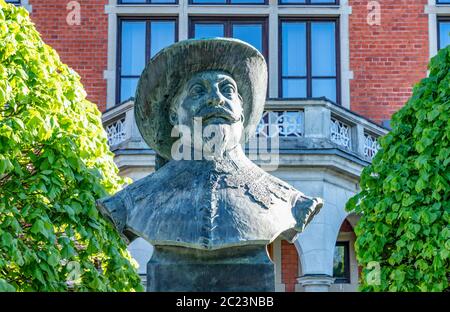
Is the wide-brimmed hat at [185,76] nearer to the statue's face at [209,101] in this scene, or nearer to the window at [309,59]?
the statue's face at [209,101]

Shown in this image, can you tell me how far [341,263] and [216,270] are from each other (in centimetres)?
1232

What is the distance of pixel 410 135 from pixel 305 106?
16.8ft

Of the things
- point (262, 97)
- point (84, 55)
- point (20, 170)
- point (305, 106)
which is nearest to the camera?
point (262, 97)

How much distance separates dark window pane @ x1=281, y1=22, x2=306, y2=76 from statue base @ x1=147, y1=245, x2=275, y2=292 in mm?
12131

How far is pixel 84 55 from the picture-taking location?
17562mm

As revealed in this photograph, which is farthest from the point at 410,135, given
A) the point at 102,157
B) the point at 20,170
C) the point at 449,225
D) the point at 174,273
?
the point at 174,273

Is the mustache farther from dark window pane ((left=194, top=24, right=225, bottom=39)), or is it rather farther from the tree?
dark window pane ((left=194, top=24, right=225, bottom=39))

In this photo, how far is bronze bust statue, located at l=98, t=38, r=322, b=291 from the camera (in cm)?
562

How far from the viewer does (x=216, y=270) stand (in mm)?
5664

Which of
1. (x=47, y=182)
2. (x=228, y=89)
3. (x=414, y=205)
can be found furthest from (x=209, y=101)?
(x=414, y=205)

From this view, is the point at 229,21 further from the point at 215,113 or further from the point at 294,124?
the point at 215,113

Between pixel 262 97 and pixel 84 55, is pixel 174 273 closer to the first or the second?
pixel 262 97

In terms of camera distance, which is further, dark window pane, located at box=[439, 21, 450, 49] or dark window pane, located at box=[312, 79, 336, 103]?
dark window pane, located at box=[439, 21, 450, 49]

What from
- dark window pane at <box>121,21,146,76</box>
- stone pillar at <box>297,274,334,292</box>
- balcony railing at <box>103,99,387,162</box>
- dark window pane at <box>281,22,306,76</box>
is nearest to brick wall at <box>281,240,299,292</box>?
stone pillar at <box>297,274,334,292</box>
